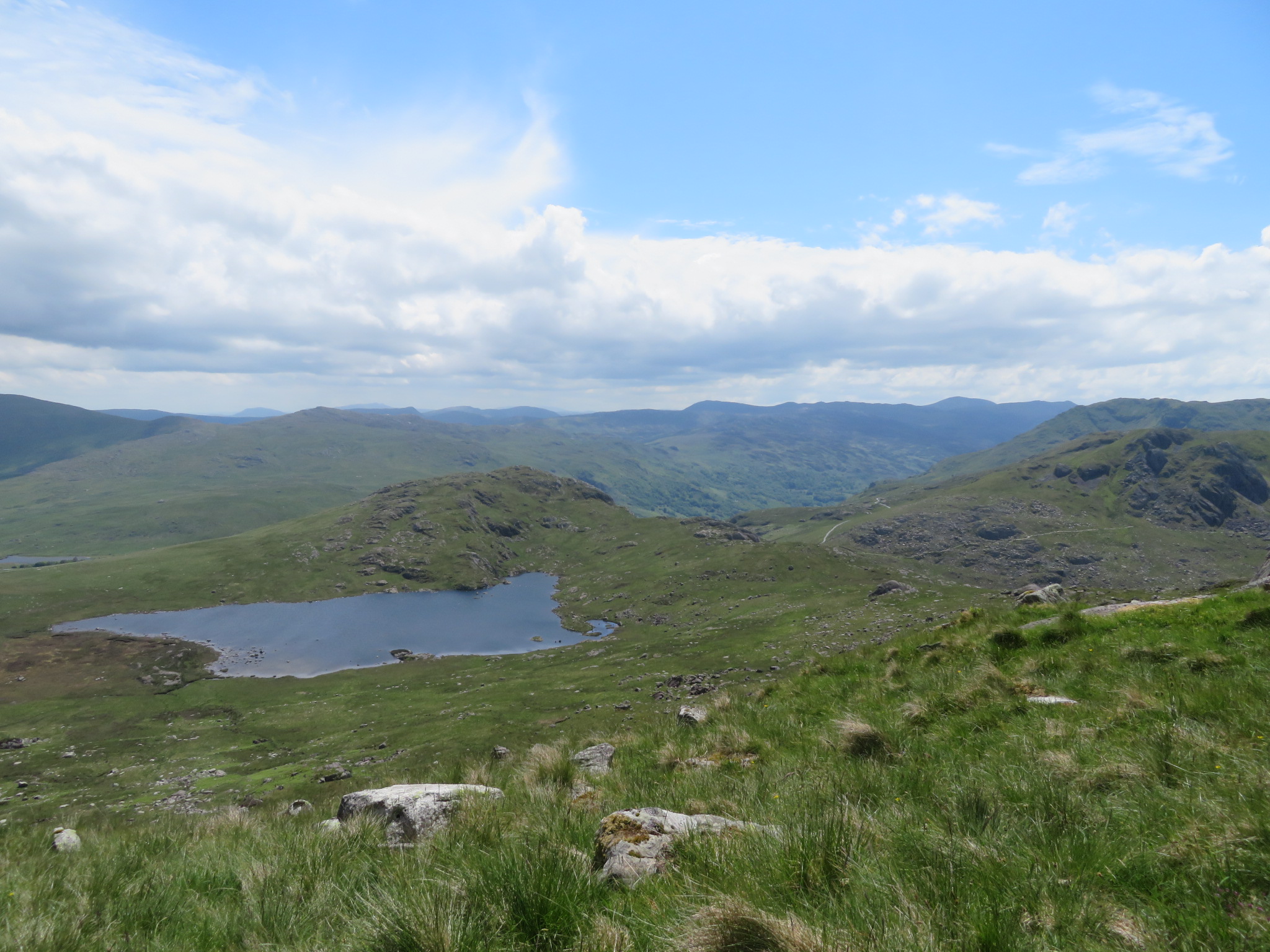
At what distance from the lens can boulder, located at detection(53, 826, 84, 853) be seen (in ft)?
29.6

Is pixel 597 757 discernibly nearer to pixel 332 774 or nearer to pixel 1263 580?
pixel 1263 580

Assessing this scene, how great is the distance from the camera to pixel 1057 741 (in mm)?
7949

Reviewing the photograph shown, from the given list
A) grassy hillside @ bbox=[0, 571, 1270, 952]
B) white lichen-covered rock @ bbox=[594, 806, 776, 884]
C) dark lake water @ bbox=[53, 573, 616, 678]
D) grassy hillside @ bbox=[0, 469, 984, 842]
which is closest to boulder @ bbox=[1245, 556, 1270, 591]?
grassy hillside @ bbox=[0, 571, 1270, 952]

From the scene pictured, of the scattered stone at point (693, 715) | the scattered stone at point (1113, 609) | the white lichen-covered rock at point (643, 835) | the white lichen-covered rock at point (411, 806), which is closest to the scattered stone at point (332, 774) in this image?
the scattered stone at point (693, 715)

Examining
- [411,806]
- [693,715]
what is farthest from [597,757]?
[411,806]

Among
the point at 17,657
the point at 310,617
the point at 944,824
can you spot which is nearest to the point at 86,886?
the point at 944,824

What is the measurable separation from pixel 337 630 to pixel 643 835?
19334cm

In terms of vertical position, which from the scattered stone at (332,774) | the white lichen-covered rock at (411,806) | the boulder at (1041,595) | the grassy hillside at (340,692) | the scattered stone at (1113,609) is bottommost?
the grassy hillside at (340,692)

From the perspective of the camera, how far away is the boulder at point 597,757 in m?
12.2

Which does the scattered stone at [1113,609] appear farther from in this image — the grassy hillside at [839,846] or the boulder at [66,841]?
the boulder at [66,841]

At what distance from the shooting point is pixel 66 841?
32.1 ft

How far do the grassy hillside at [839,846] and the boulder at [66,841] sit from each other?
0.92 feet

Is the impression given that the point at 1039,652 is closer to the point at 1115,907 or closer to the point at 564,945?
the point at 1115,907

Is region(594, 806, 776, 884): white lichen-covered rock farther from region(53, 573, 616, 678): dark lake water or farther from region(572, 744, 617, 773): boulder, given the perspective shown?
region(53, 573, 616, 678): dark lake water
